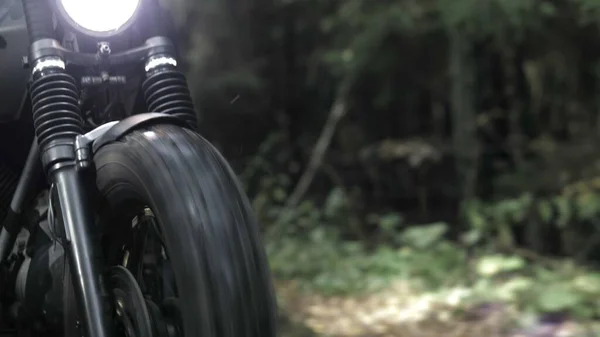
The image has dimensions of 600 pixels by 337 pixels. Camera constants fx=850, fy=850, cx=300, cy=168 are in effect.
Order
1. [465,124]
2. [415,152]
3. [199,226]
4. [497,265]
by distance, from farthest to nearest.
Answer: [415,152], [465,124], [497,265], [199,226]

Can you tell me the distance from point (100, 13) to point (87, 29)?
47mm

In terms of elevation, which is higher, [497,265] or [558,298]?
[497,265]

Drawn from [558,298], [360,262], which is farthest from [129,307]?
[360,262]

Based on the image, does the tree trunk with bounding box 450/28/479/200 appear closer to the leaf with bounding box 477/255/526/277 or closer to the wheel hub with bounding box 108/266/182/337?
the leaf with bounding box 477/255/526/277

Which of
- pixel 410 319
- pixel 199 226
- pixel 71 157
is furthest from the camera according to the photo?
pixel 410 319

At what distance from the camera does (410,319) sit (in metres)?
4.11

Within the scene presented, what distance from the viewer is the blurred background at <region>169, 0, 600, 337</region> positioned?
4414mm

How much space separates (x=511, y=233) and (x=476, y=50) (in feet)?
5.75

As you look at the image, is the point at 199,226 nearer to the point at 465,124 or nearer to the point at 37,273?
the point at 37,273

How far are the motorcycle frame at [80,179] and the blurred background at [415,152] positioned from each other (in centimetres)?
195

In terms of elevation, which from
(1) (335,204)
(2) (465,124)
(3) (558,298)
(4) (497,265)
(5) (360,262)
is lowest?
(3) (558,298)

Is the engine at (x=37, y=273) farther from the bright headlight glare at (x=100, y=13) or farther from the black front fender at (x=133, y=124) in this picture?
the bright headlight glare at (x=100, y=13)

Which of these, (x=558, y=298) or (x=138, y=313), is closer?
(x=138, y=313)

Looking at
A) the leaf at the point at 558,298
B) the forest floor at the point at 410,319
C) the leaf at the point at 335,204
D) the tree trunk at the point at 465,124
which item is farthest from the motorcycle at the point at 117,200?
the tree trunk at the point at 465,124
